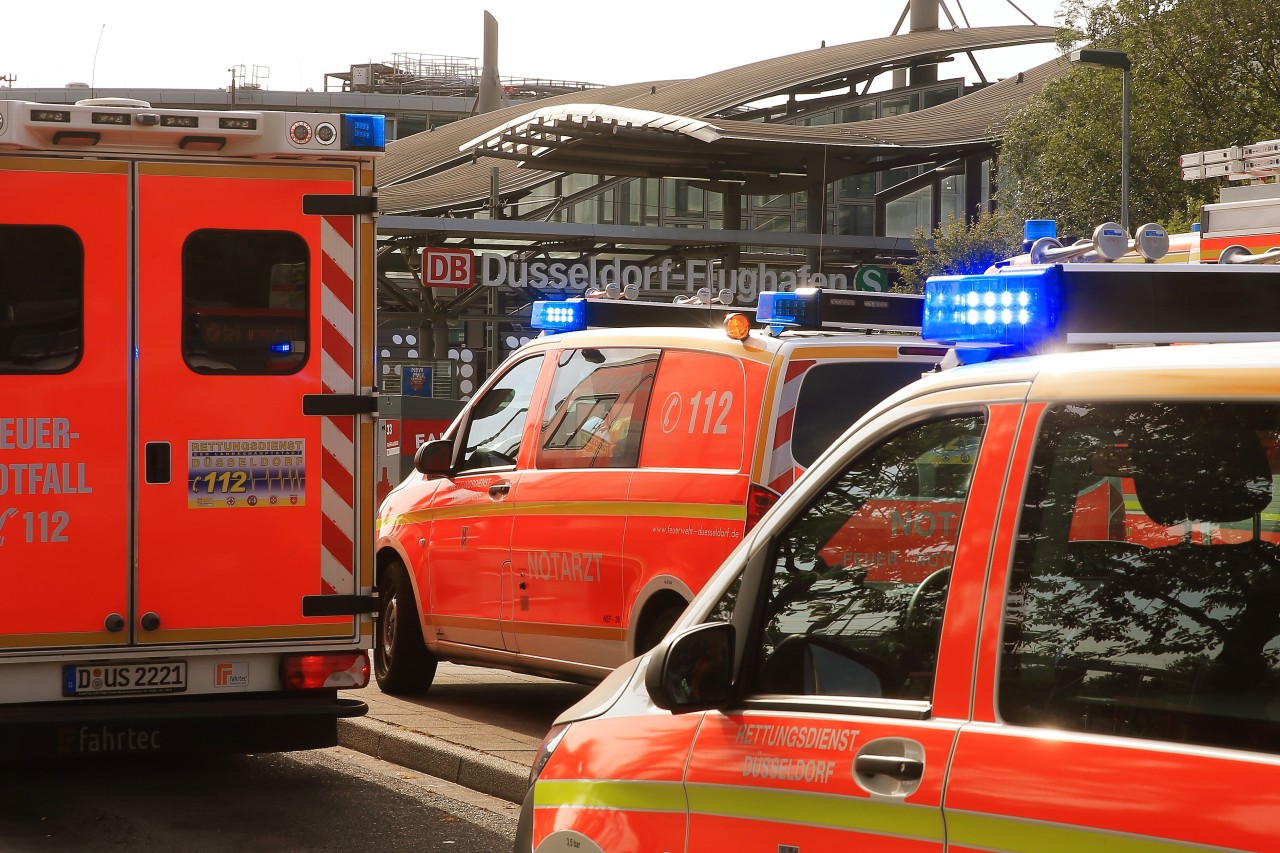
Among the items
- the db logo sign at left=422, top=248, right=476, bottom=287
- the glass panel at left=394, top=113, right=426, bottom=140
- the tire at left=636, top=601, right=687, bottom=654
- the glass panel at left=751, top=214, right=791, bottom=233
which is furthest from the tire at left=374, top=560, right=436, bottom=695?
the glass panel at left=394, top=113, right=426, bottom=140

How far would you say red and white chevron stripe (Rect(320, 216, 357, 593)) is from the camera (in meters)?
7.16

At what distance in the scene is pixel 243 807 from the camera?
7027mm

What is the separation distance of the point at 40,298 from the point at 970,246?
129 ft

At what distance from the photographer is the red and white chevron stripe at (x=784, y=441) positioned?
6.91m

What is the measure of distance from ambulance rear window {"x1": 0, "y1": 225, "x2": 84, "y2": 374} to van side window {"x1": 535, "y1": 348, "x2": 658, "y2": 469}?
7.84ft

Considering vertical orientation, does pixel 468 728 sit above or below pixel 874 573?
below

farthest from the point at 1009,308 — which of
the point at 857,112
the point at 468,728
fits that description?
the point at 857,112

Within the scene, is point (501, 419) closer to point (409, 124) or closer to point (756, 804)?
point (756, 804)

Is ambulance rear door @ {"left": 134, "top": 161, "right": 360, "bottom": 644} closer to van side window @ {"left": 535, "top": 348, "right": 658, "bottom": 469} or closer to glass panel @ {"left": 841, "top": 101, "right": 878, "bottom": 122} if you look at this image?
van side window @ {"left": 535, "top": 348, "right": 658, "bottom": 469}

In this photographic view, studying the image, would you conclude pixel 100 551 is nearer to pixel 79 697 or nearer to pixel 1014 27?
pixel 79 697

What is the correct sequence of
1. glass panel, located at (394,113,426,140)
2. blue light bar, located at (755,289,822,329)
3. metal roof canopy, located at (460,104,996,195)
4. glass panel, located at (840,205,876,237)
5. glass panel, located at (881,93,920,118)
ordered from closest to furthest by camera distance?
1. blue light bar, located at (755,289,822,329)
2. metal roof canopy, located at (460,104,996,195)
3. glass panel, located at (840,205,876,237)
4. glass panel, located at (881,93,920,118)
5. glass panel, located at (394,113,426,140)

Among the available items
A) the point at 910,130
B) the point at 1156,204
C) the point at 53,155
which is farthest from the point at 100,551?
the point at 910,130

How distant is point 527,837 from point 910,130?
4584 cm

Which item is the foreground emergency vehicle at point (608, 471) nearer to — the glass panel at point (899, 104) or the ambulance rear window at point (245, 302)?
the ambulance rear window at point (245, 302)
